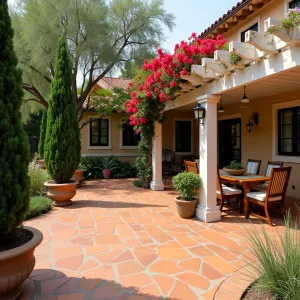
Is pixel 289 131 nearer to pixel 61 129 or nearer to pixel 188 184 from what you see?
pixel 188 184

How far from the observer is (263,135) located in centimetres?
799

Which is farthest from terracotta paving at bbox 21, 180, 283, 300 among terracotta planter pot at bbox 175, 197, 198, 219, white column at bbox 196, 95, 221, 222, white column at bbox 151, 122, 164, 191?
white column at bbox 151, 122, 164, 191

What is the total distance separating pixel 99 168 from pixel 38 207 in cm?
571

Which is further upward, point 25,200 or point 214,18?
point 214,18

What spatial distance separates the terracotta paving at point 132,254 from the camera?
2.75m

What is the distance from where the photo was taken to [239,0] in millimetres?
7207

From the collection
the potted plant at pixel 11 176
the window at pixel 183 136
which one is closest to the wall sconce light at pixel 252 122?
the window at pixel 183 136

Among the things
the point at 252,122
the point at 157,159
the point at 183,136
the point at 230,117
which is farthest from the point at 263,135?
the point at 183,136

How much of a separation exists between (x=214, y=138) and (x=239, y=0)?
4696mm

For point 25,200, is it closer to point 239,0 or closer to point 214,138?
point 214,138

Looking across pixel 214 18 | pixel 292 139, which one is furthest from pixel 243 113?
pixel 214 18

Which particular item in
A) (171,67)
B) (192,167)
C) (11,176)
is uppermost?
(171,67)

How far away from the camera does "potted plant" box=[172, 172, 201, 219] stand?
524cm

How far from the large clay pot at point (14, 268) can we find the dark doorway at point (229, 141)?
837 cm
